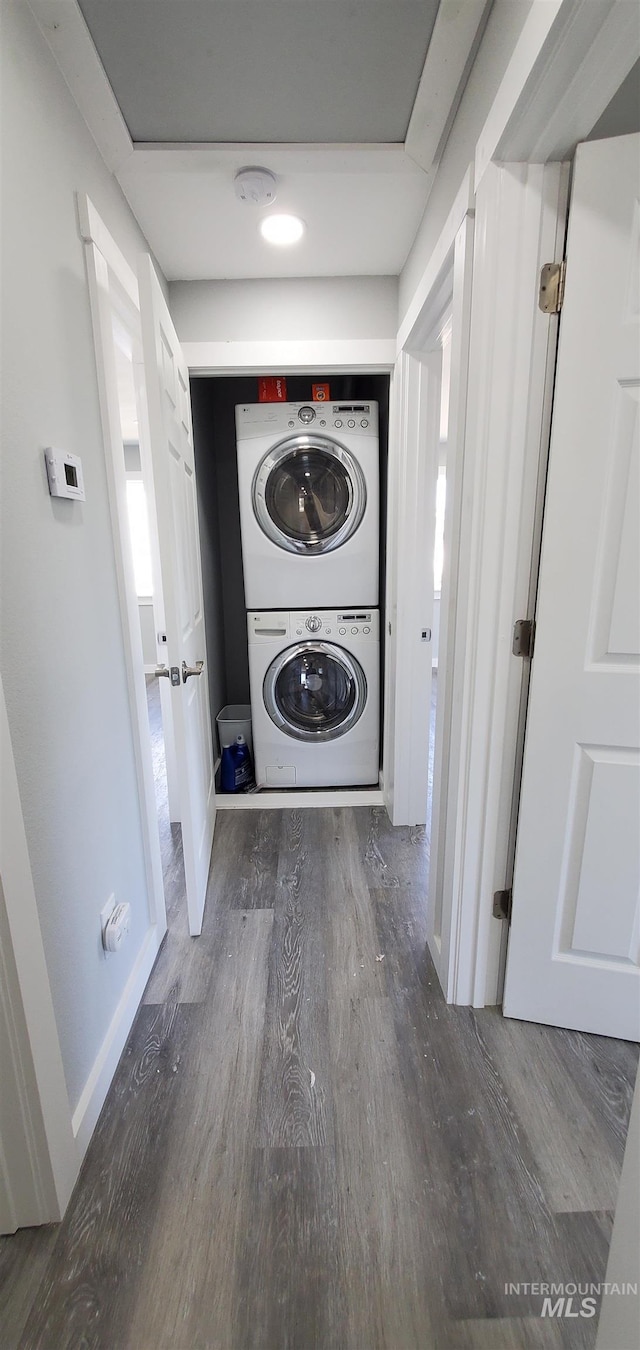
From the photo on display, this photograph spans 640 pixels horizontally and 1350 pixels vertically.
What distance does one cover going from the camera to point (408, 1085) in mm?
1210

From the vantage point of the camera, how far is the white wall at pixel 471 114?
914 mm

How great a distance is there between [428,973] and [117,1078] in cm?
87

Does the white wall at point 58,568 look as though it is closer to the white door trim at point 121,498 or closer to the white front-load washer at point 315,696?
the white door trim at point 121,498

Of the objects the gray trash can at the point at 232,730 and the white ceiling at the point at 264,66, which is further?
the gray trash can at the point at 232,730

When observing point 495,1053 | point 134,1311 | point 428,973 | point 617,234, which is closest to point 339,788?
point 428,973

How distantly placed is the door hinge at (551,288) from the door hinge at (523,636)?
24.8 inches

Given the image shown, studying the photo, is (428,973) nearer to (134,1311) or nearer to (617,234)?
(134,1311)

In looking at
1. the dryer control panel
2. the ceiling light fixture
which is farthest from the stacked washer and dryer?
the ceiling light fixture

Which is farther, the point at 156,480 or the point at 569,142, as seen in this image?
the point at 156,480

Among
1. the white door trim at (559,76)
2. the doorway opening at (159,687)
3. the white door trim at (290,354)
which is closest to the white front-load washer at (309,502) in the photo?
the white door trim at (290,354)

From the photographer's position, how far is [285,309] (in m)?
1.98

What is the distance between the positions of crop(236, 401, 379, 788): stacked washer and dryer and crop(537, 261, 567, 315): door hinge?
4.19 ft

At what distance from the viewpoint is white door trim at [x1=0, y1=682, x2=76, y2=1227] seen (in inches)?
32.4

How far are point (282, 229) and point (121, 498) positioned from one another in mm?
1067
